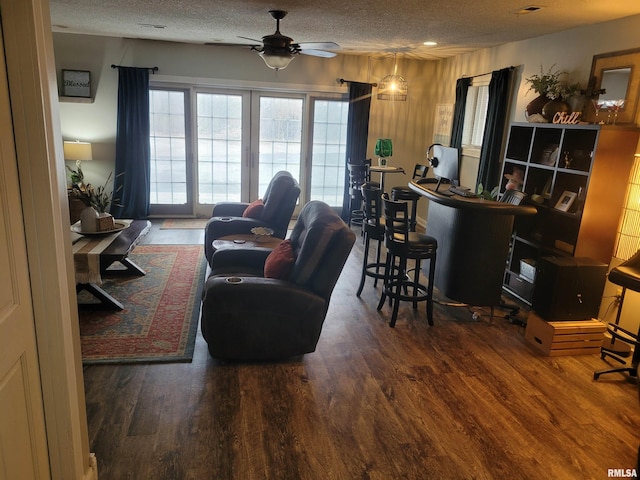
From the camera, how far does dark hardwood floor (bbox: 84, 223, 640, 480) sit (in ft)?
7.20

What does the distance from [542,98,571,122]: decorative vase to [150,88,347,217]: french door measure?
3.61 metres

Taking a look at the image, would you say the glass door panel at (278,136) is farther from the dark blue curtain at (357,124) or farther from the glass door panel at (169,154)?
the glass door panel at (169,154)

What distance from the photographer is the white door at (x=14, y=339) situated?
1352 mm

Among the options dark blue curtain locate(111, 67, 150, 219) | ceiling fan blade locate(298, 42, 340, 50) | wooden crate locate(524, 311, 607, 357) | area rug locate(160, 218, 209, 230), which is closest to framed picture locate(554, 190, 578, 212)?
wooden crate locate(524, 311, 607, 357)

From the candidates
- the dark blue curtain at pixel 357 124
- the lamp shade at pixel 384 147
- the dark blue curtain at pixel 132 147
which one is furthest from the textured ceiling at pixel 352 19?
the lamp shade at pixel 384 147

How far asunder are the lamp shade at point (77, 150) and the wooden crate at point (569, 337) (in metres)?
5.83

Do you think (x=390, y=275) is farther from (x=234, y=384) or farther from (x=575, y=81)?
(x=575, y=81)

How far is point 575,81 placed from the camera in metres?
4.14

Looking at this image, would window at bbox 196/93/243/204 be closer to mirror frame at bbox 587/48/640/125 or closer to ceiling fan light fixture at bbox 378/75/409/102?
ceiling fan light fixture at bbox 378/75/409/102

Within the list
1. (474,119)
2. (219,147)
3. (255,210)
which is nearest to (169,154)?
(219,147)

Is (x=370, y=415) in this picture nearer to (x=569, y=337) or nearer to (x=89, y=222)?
(x=569, y=337)

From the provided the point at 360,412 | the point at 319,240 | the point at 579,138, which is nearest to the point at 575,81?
the point at 579,138

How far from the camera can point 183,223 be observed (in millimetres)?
6762

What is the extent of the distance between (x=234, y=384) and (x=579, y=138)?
3.47 metres
